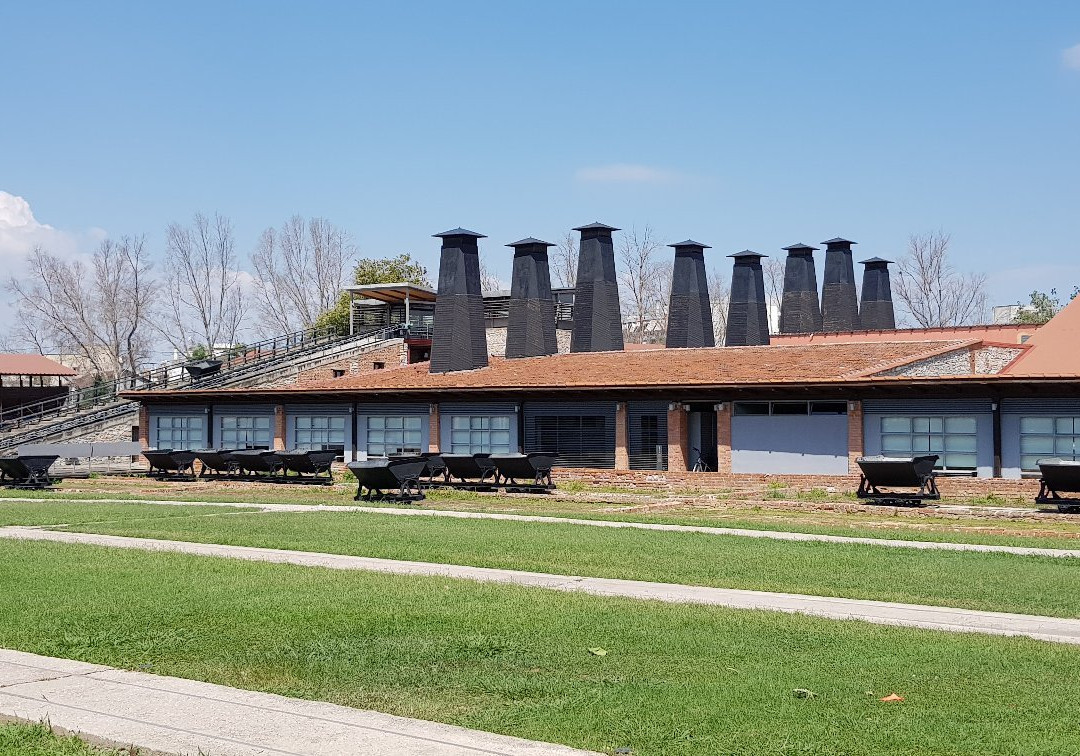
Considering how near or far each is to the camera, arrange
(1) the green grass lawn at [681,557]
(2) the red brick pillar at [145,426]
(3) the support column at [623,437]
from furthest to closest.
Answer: (2) the red brick pillar at [145,426]
(3) the support column at [623,437]
(1) the green grass lawn at [681,557]

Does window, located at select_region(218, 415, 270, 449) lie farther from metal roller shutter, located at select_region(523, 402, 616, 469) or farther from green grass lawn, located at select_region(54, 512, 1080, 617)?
green grass lawn, located at select_region(54, 512, 1080, 617)

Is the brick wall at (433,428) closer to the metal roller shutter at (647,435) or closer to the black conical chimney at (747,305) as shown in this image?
the metal roller shutter at (647,435)

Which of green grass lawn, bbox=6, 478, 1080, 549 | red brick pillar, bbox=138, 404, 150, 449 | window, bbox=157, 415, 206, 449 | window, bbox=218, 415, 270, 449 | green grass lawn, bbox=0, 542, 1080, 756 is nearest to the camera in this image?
green grass lawn, bbox=0, 542, 1080, 756

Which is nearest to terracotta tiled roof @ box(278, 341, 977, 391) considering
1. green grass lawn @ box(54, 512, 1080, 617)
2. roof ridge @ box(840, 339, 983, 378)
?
roof ridge @ box(840, 339, 983, 378)

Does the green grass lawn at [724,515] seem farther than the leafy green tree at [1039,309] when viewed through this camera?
No

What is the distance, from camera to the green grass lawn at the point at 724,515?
20312 millimetres

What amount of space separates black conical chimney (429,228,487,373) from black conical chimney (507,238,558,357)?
2.83 metres

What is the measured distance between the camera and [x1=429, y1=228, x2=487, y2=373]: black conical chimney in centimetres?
4381

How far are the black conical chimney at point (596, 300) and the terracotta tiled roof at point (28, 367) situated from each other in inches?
1178

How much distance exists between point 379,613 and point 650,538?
818cm

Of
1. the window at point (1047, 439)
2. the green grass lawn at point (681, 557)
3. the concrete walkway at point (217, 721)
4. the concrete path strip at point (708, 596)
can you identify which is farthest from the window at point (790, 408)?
the concrete walkway at point (217, 721)

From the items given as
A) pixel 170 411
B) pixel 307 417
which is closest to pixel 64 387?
pixel 170 411

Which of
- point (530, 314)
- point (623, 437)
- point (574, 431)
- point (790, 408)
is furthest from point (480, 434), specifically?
point (530, 314)

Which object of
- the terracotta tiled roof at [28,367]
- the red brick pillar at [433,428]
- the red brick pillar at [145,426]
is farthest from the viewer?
the terracotta tiled roof at [28,367]
